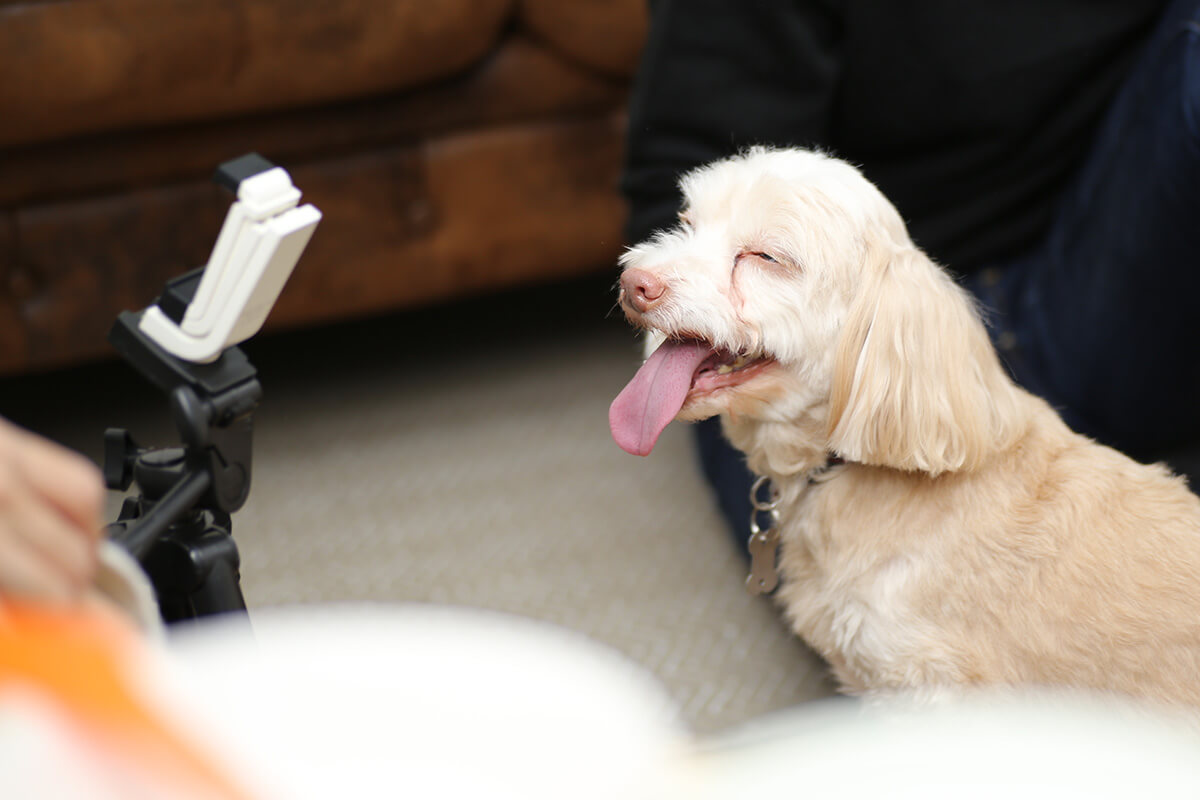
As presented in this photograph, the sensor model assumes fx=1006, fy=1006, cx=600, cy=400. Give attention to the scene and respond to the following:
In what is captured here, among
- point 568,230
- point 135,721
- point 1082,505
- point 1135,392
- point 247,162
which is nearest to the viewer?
point 135,721

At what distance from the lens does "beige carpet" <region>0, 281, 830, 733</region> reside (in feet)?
3.71

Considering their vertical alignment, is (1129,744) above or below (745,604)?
above

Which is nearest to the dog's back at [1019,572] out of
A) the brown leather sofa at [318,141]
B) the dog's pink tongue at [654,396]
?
the dog's pink tongue at [654,396]

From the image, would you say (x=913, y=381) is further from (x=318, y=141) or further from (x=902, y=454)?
(x=318, y=141)

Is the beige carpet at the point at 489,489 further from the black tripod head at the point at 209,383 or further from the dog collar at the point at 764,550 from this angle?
the black tripod head at the point at 209,383

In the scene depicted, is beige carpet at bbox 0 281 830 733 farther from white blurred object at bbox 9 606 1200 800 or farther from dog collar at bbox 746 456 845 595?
white blurred object at bbox 9 606 1200 800

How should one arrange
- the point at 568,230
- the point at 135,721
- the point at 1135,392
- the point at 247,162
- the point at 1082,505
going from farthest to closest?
1. the point at 568,230
2. the point at 1135,392
3. the point at 1082,505
4. the point at 247,162
5. the point at 135,721

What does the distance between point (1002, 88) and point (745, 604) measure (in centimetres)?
67

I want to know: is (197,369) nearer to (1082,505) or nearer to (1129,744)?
(1129,744)

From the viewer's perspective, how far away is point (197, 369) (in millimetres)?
495

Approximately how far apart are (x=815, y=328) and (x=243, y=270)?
1.50 ft

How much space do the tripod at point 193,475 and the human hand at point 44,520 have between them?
0.65 ft

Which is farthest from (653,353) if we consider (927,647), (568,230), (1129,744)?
(568,230)

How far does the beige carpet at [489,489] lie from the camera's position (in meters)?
1.13
